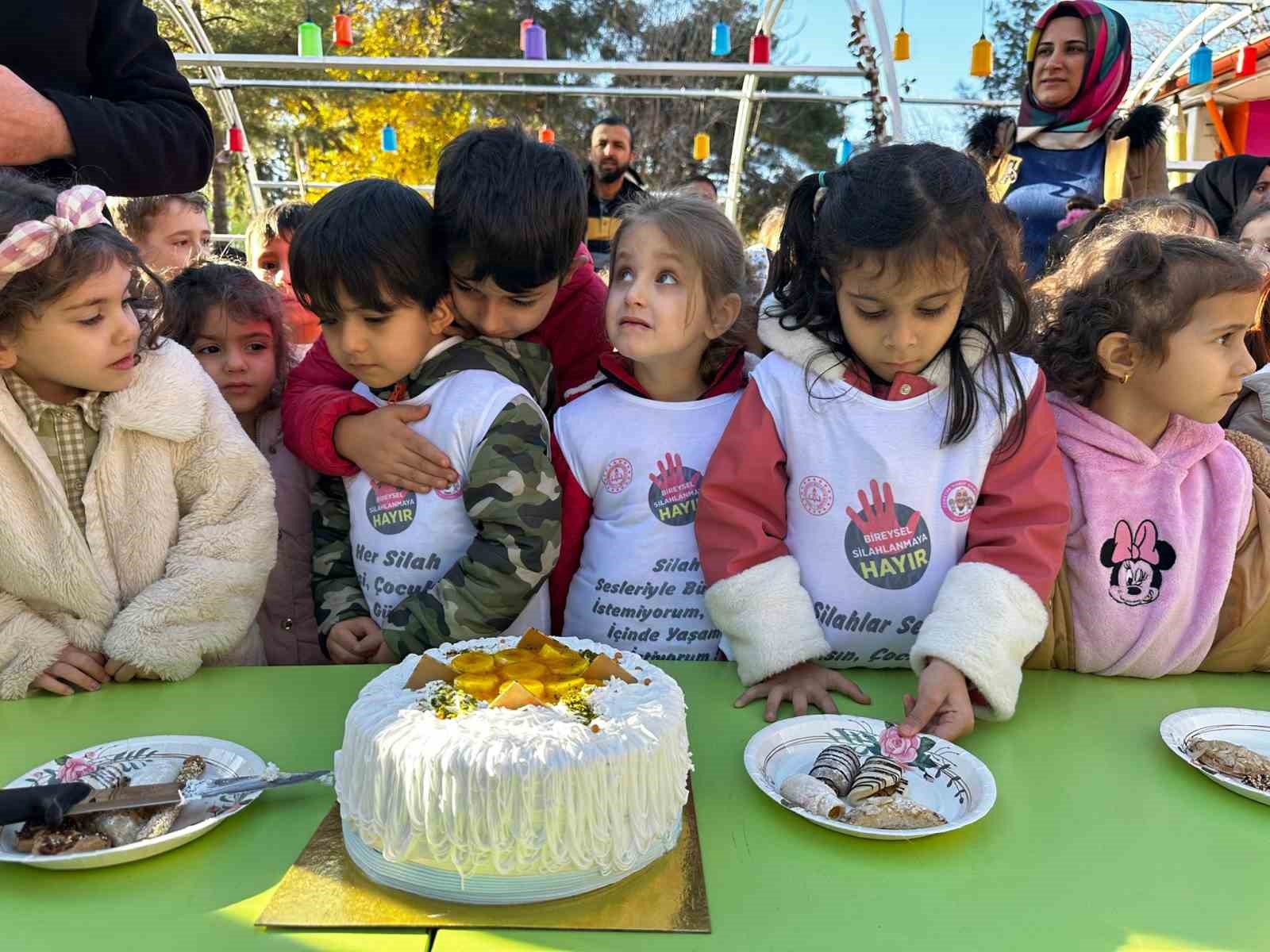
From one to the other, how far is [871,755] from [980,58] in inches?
265

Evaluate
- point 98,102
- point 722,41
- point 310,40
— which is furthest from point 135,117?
point 722,41

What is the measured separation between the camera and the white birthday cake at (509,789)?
885 mm

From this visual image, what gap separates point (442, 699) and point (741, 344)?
1023 millimetres

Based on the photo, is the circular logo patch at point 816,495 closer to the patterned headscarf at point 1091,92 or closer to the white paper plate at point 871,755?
the white paper plate at point 871,755

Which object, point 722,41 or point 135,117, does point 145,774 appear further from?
point 722,41

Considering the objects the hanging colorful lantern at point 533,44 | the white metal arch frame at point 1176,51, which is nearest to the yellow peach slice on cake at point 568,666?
the hanging colorful lantern at point 533,44

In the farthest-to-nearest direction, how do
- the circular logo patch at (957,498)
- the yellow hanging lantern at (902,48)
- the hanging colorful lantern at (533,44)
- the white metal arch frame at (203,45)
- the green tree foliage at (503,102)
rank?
the green tree foliage at (503,102) → the yellow hanging lantern at (902,48) → the white metal arch frame at (203,45) → the hanging colorful lantern at (533,44) → the circular logo patch at (957,498)

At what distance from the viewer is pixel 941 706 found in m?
1.29

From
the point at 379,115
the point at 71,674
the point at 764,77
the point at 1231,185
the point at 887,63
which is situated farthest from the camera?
the point at 379,115

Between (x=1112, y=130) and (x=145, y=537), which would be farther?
(x=1112, y=130)

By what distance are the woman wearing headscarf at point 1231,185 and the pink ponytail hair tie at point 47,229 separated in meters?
3.83

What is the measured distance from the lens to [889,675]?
1.48 m

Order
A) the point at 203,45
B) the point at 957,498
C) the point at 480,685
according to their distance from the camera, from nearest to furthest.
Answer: the point at 480,685
the point at 957,498
the point at 203,45

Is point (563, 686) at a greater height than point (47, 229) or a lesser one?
lesser
